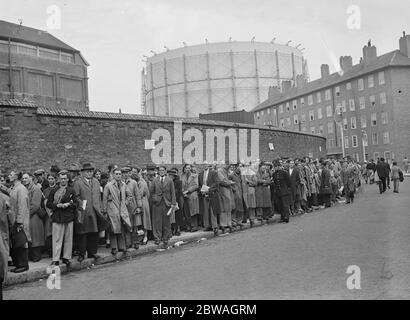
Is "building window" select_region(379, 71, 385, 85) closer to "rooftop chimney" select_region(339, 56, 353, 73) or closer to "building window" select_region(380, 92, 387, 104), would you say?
"building window" select_region(380, 92, 387, 104)

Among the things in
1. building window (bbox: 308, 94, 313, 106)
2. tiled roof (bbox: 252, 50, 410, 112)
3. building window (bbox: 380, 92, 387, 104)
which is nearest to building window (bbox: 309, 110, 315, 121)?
building window (bbox: 308, 94, 313, 106)

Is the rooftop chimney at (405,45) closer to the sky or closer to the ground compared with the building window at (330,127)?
closer to the sky

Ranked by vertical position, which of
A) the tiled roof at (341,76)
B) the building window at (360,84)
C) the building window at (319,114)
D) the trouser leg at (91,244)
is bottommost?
the trouser leg at (91,244)

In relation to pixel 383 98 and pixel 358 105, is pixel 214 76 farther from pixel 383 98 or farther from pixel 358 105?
pixel 383 98

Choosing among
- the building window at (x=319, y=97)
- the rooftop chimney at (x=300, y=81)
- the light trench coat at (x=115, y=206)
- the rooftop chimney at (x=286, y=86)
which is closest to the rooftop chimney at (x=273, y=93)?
Result: the rooftop chimney at (x=286, y=86)

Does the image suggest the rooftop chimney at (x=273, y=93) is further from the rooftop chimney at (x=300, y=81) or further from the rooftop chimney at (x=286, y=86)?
the rooftop chimney at (x=300, y=81)

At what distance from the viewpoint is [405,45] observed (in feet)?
189

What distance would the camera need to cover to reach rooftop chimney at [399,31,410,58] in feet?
187

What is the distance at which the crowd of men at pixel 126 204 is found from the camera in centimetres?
845

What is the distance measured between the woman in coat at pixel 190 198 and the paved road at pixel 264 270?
1525mm

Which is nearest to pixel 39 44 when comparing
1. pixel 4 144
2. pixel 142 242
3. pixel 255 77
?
pixel 4 144

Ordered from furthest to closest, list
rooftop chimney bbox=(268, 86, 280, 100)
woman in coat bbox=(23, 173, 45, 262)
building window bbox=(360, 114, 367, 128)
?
rooftop chimney bbox=(268, 86, 280, 100)
building window bbox=(360, 114, 367, 128)
woman in coat bbox=(23, 173, 45, 262)

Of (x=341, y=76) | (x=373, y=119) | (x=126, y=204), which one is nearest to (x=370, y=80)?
(x=341, y=76)

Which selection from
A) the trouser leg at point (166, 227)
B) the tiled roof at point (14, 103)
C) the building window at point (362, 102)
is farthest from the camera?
the building window at point (362, 102)
